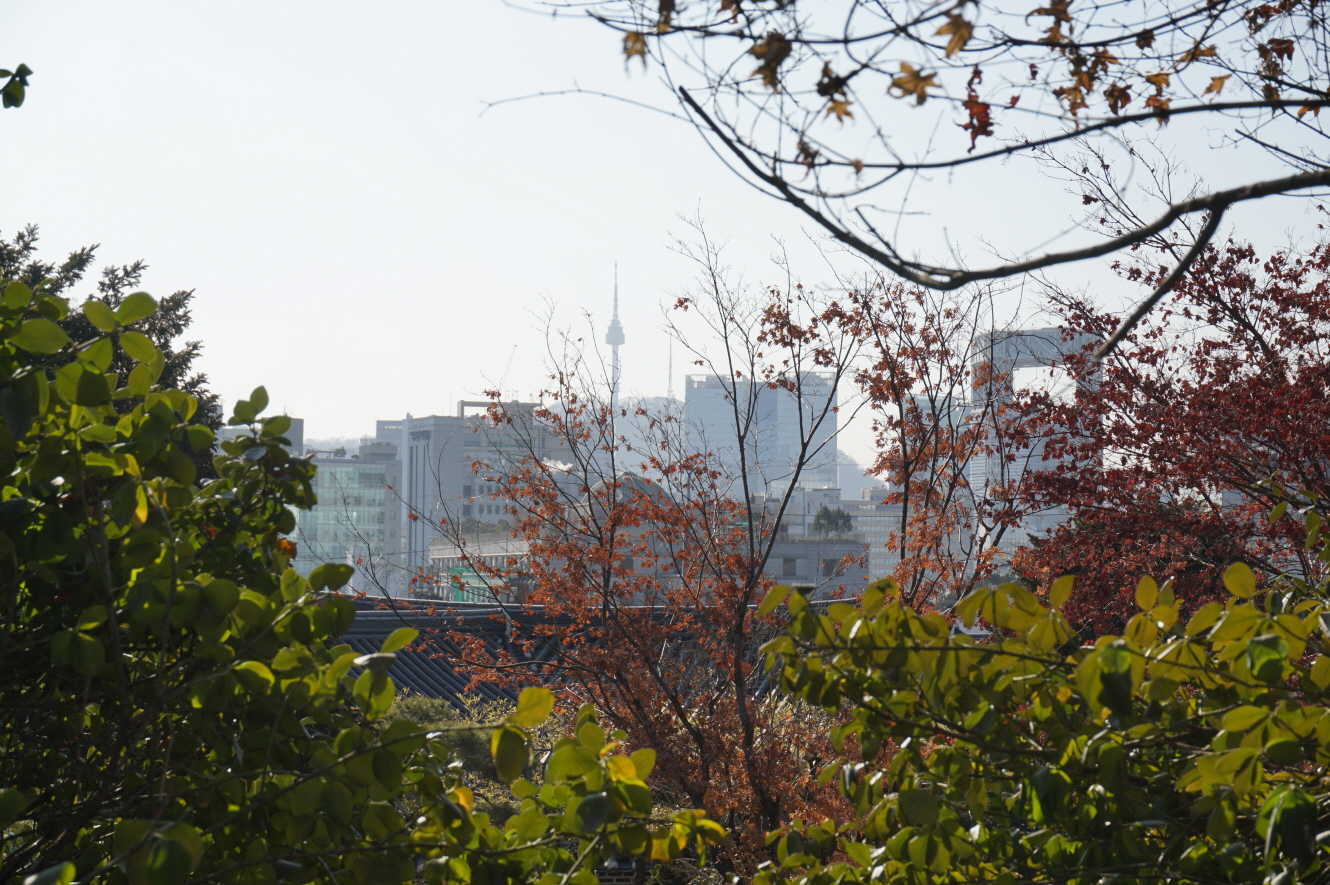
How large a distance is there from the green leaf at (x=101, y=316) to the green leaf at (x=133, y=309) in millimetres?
14

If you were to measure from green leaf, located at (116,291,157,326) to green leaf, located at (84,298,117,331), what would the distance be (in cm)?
1

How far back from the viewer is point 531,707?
136 centimetres

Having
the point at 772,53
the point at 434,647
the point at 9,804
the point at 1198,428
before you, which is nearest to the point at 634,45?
the point at 772,53

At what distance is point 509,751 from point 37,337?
0.88 m

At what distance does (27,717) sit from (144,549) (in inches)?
26.4

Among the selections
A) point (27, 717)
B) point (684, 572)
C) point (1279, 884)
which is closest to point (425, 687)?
point (684, 572)

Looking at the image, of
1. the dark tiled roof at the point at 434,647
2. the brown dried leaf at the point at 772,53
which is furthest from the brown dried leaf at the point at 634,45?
the dark tiled roof at the point at 434,647

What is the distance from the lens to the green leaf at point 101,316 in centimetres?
139

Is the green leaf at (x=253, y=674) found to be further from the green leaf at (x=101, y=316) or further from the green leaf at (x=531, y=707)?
the green leaf at (x=101, y=316)

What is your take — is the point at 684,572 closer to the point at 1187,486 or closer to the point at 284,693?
the point at 1187,486

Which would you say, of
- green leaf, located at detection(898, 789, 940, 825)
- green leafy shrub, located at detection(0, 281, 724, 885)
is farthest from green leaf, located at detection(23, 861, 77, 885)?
green leaf, located at detection(898, 789, 940, 825)

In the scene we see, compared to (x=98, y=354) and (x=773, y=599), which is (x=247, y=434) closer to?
(x=98, y=354)

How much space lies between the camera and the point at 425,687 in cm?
1461

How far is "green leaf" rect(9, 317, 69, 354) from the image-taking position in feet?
4.57
